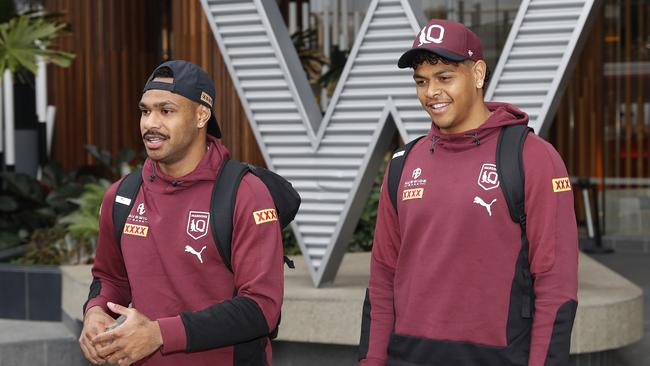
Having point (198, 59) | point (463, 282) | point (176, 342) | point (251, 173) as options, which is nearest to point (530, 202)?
point (463, 282)

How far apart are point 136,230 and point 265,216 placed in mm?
395

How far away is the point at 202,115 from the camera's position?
3.12m

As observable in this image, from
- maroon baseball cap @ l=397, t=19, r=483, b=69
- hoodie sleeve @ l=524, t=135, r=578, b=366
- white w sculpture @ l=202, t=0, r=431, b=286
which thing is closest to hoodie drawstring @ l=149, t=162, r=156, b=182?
maroon baseball cap @ l=397, t=19, r=483, b=69

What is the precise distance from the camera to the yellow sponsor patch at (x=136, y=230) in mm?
3118

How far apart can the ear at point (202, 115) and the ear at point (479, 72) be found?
761mm

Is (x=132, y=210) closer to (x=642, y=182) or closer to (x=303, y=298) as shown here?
(x=303, y=298)

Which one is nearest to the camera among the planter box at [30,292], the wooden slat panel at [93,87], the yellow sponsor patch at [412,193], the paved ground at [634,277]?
the yellow sponsor patch at [412,193]

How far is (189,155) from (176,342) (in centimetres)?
57

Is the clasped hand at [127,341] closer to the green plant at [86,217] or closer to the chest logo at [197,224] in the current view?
the chest logo at [197,224]

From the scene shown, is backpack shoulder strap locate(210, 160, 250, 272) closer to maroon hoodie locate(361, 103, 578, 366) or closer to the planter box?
maroon hoodie locate(361, 103, 578, 366)

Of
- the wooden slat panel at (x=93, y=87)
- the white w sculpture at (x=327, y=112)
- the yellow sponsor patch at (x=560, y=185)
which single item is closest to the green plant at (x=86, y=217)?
the white w sculpture at (x=327, y=112)

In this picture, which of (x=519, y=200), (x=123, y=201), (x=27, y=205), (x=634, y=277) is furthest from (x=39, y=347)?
(x=634, y=277)

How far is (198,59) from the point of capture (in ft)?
36.8

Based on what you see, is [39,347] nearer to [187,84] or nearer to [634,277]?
[187,84]
